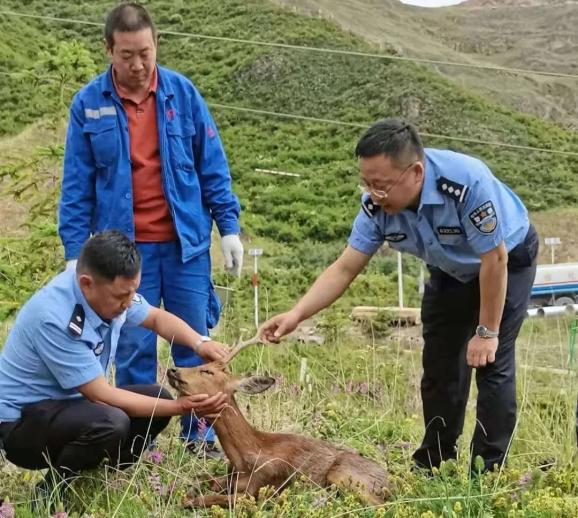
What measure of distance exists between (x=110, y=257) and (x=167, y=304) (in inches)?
44.9

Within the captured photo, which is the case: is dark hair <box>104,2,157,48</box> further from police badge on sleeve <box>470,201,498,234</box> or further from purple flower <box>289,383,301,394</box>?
purple flower <box>289,383,301,394</box>

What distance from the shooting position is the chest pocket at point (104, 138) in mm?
4270

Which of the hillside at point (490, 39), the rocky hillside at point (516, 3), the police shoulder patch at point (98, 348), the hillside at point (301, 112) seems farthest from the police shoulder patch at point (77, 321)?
the rocky hillside at point (516, 3)

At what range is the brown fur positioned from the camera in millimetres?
3578

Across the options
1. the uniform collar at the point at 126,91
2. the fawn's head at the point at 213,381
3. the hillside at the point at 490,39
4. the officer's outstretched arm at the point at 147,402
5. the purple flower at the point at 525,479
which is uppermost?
the uniform collar at the point at 126,91

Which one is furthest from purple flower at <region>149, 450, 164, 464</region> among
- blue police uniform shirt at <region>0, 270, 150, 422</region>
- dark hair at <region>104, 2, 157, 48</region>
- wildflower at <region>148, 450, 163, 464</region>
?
dark hair at <region>104, 2, 157, 48</region>

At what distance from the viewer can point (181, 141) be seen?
438 centimetres

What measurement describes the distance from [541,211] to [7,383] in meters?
24.4

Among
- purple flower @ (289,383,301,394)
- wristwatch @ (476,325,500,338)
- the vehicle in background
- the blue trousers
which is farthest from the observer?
the vehicle in background

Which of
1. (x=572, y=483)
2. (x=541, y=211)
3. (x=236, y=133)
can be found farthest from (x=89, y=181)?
(x=236, y=133)

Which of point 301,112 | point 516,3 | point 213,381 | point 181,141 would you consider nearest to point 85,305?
point 213,381

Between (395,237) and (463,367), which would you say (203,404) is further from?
(463,367)

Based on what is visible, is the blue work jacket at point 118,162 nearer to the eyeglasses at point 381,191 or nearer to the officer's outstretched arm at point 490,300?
the eyeglasses at point 381,191

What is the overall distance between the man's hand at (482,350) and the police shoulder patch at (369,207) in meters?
0.62
